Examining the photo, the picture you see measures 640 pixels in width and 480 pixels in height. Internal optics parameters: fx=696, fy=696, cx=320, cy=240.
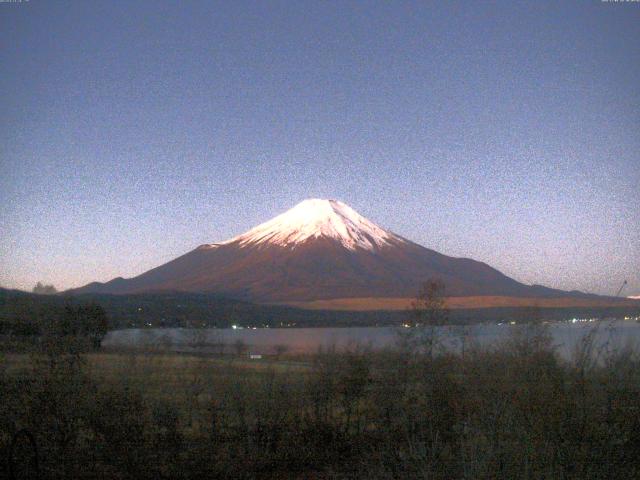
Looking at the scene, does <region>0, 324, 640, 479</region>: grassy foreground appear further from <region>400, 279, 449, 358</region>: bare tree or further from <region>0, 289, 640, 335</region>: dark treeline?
<region>0, 289, 640, 335</region>: dark treeline

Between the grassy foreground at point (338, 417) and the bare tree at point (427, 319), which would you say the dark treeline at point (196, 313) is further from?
the bare tree at point (427, 319)

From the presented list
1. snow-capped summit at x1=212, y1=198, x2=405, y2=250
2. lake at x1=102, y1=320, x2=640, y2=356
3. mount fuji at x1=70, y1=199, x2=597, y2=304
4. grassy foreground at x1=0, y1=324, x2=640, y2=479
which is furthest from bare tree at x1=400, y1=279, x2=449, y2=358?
snow-capped summit at x1=212, y1=198, x2=405, y2=250

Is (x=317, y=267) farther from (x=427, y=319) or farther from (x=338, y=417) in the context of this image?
(x=338, y=417)

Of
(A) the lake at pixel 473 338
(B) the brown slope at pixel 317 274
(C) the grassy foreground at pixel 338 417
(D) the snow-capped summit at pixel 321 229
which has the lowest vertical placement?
(C) the grassy foreground at pixel 338 417

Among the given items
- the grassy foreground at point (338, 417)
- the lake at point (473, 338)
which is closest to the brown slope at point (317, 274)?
the lake at point (473, 338)

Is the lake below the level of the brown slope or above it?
below

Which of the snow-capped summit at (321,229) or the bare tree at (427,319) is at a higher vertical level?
the snow-capped summit at (321,229)

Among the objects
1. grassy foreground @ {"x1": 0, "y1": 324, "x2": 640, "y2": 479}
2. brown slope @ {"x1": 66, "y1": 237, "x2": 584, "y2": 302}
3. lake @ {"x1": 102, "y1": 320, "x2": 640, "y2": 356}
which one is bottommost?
grassy foreground @ {"x1": 0, "y1": 324, "x2": 640, "y2": 479}

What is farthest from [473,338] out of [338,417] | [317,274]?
[317,274]
